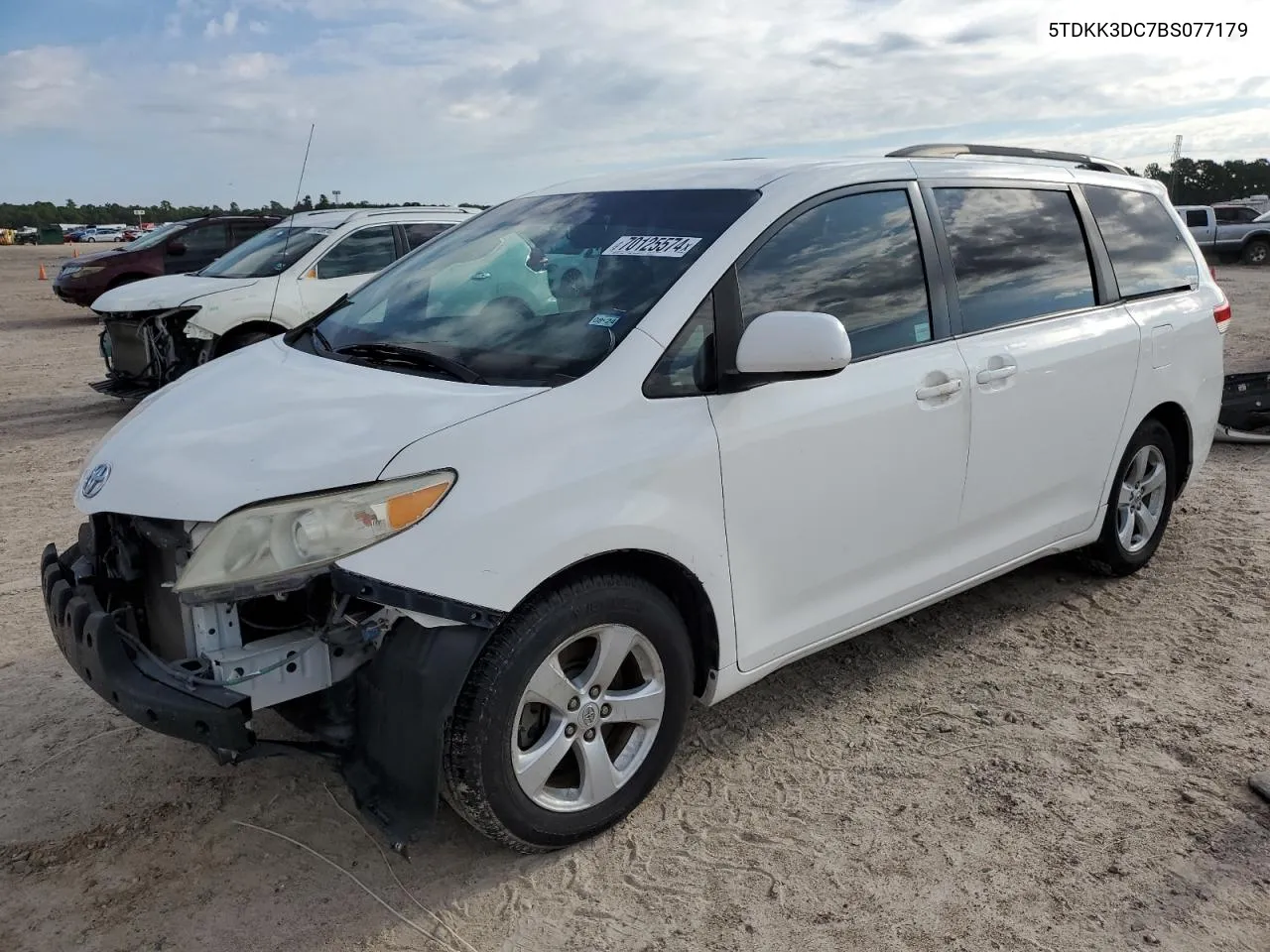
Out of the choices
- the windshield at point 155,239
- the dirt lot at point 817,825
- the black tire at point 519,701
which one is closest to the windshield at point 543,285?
the black tire at point 519,701

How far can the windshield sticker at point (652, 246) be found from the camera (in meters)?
3.16

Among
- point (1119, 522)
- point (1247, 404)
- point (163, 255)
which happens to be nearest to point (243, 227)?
point (163, 255)

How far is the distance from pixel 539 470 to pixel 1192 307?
3664 mm

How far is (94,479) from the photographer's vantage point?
9.46 ft

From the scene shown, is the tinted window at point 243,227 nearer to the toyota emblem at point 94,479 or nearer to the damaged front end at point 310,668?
the toyota emblem at point 94,479

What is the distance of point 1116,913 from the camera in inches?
105

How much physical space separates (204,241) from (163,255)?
1.10 metres

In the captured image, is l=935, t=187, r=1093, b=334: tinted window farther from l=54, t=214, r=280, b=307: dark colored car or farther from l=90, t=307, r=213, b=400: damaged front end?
l=54, t=214, r=280, b=307: dark colored car

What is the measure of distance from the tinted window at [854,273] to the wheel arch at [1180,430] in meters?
1.80

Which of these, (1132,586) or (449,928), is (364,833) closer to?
(449,928)

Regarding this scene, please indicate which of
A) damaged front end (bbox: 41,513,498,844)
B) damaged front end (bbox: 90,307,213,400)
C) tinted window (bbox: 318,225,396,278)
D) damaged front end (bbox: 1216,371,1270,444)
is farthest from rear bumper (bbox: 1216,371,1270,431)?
damaged front end (bbox: 90,307,213,400)

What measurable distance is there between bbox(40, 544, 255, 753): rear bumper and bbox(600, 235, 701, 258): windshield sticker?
172cm

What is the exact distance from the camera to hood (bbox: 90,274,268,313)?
8.92 m

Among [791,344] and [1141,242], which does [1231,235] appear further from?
[791,344]
